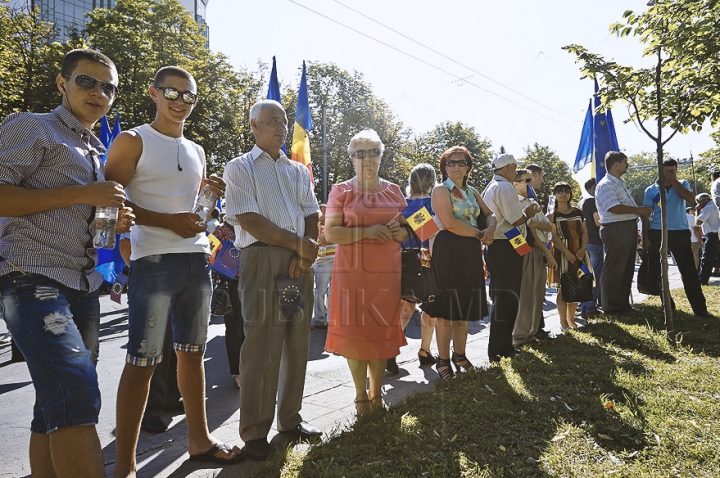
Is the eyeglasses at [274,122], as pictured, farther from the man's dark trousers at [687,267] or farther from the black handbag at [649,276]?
the black handbag at [649,276]

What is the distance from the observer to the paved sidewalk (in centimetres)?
338

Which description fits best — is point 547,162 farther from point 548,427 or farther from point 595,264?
point 548,427

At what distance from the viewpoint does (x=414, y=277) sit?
4.17 metres

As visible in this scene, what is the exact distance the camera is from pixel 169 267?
3.01 metres

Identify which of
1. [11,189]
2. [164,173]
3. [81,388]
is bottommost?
[81,388]

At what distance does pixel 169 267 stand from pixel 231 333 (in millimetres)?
2257

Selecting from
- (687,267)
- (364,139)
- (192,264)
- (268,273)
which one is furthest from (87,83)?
(687,267)

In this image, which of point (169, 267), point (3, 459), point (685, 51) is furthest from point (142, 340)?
point (685, 51)

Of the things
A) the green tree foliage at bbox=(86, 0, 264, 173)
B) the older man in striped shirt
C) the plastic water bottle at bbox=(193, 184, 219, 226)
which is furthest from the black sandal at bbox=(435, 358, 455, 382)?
the green tree foliage at bbox=(86, 0, 264, 173)

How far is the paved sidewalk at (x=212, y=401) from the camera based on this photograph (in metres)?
3.38

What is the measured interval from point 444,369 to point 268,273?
90.8 inches

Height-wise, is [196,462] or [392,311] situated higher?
[392,311]

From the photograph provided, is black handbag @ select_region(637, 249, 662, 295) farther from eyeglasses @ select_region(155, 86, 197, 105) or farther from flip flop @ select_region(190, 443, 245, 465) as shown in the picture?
eyeglasses @ select_region(155, 86, 197, 105)

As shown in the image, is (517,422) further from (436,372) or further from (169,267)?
(169,267)
